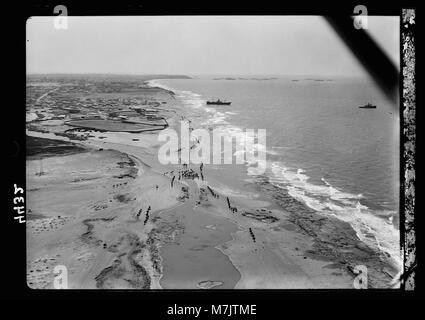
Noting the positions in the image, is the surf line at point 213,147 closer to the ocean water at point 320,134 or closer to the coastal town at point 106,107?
the ocean water at point 320,134

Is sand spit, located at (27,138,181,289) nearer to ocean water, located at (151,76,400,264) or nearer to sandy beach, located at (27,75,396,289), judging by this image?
sandy beach, located at (27,75,396,289)

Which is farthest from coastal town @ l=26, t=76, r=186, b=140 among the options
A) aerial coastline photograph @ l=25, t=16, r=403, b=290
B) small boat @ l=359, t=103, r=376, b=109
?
small boat @ l=359, t=103, r=376, b=109

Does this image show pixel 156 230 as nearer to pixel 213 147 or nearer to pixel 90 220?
pixel 90 220

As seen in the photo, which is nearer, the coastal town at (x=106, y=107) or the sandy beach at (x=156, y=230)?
the sandy beach at (x=156, y=230)

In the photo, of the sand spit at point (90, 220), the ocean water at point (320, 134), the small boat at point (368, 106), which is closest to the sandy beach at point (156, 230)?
the sand spit at point (90, 220)

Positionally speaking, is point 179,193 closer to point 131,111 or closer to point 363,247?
point 131,111
